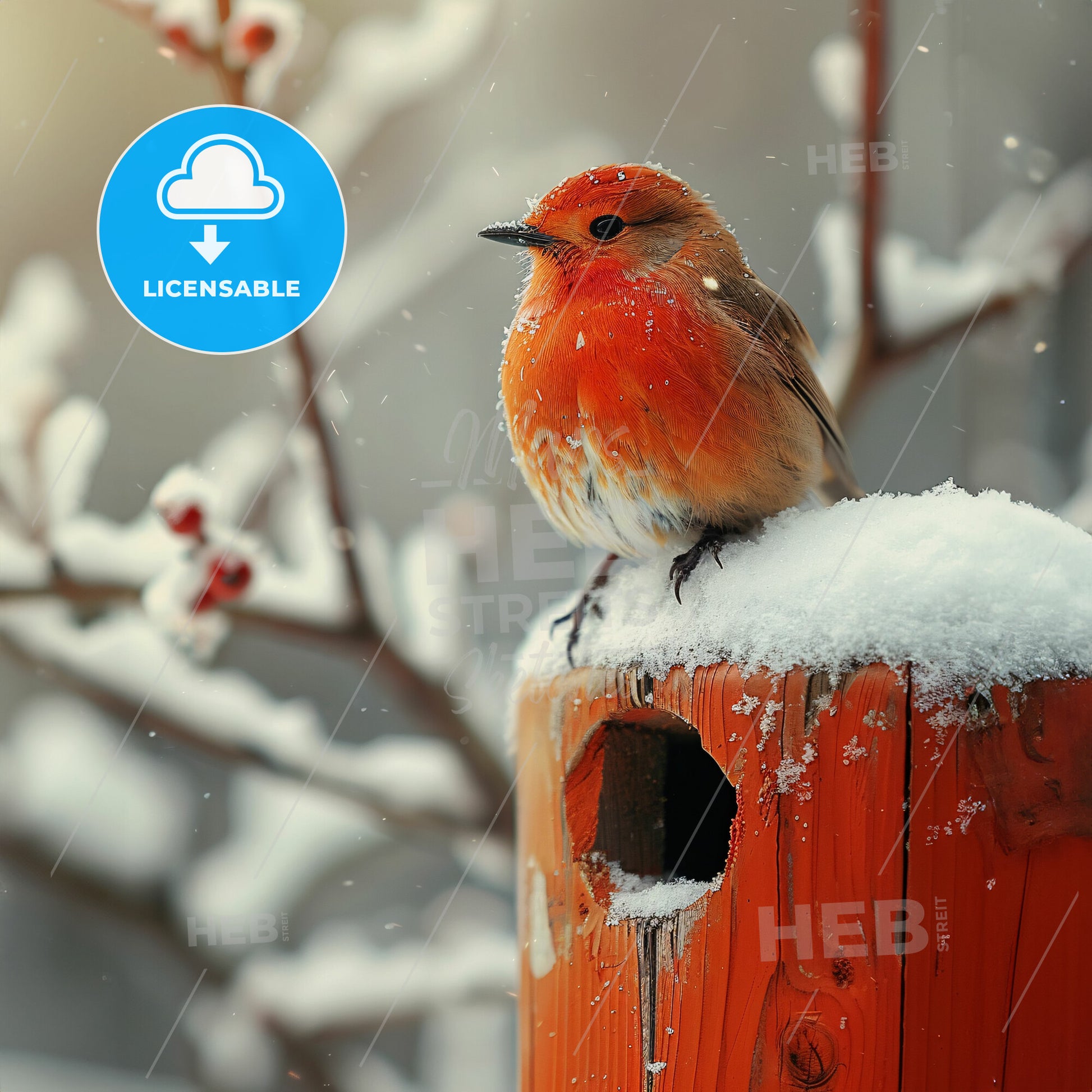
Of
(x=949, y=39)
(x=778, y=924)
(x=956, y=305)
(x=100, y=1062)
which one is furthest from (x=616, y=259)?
(x=100, y=1062)

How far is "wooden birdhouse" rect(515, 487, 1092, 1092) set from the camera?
0.78m

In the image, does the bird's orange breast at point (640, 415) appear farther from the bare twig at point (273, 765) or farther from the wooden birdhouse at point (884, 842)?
the bare twig at point (273, 765)

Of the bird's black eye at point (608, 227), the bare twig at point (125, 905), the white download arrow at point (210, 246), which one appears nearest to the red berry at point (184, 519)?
the white download arrow at point (210, 246)

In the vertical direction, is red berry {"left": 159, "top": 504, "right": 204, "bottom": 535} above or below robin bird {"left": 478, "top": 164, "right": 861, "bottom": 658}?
below

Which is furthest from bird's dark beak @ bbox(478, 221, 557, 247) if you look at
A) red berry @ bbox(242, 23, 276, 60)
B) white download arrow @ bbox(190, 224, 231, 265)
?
Answer: red berry @ bbox(242, 23, 276, 60)

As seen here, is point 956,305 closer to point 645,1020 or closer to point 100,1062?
point 645,1020

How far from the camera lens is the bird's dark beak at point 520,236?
1.23 metres

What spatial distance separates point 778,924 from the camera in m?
0.81

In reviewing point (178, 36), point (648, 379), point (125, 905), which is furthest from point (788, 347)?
point (125, 905)

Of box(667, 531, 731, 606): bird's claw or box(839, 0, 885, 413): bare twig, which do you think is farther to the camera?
box(839, 0, 885, 413): bare twig

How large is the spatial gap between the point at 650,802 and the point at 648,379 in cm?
48

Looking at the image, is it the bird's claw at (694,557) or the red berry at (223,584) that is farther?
the red berry at (223,584)

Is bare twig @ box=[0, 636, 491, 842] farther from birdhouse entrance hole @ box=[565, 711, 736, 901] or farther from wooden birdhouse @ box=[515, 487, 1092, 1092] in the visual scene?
wooden birdhouse @ box=[515, 487, 1092, 1092]

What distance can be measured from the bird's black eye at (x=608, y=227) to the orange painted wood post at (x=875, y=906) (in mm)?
606
